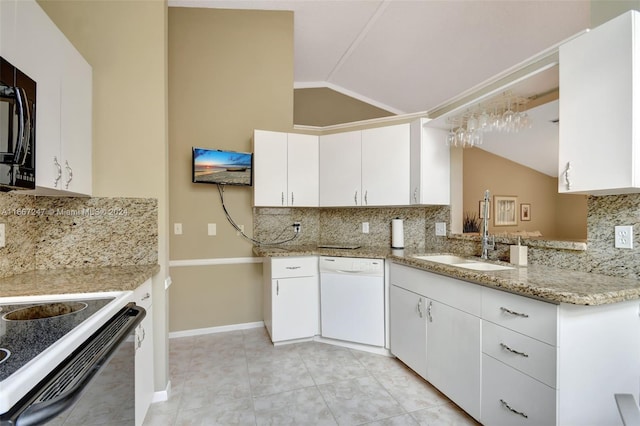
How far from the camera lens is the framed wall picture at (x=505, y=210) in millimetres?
5666

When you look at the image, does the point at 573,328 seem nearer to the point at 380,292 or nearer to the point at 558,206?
the point at 380,292

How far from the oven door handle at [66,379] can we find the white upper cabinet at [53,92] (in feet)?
2.78

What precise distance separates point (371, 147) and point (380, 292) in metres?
1.34

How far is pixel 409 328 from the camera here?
217cm

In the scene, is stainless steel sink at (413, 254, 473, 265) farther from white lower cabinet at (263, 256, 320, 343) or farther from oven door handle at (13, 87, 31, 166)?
oven door handle at (13, 87, 31, 166)

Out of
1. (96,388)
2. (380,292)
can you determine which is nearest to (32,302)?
(96,388)

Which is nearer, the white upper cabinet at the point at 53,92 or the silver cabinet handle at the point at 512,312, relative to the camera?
the white upper cabinet at the point at 53,92

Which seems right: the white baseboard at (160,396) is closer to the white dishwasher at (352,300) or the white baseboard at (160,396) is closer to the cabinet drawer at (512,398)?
the white dishwasher at (352,300)

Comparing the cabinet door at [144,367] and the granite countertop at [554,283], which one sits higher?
the granite countertop at [554,283]

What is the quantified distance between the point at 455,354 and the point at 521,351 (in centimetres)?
45

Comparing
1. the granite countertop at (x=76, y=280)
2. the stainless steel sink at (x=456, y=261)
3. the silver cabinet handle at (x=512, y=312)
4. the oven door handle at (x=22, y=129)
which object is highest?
the oven door handle at (x=22, y=129)

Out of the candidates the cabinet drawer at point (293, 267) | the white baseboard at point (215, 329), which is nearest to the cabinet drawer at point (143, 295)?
the cabinet drawer at point (293, 267)

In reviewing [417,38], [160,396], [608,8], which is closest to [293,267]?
[160,396]

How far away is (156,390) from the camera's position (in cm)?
188
